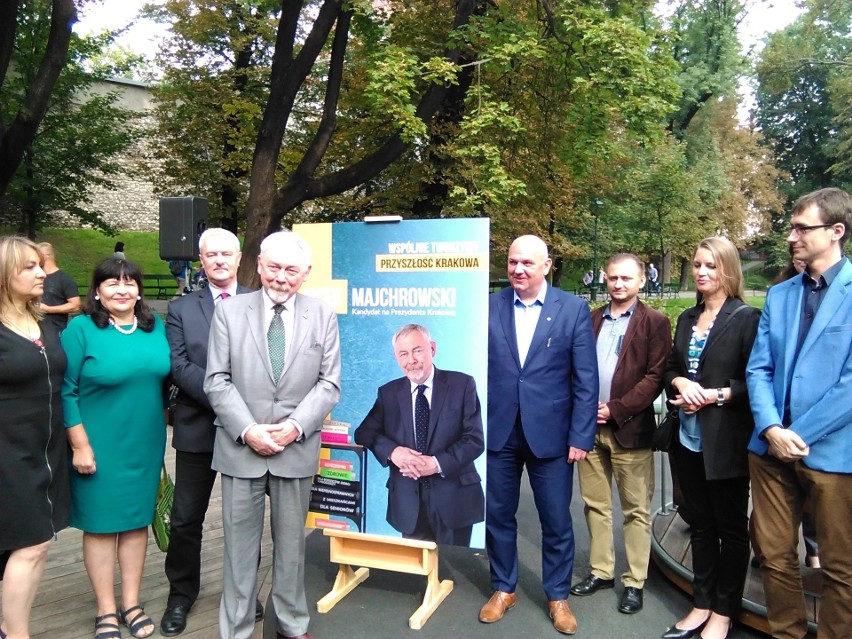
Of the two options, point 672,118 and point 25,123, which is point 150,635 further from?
point 672,118

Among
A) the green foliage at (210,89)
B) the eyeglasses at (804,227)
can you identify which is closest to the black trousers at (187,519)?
the eyeglasses at (804,227)

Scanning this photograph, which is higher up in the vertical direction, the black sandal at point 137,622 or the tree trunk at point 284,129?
the tree trunk at point 284,129

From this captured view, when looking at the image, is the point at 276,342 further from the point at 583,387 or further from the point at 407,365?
the point at 583,387

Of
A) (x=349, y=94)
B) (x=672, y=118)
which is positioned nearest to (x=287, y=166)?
(x=349, y=94)

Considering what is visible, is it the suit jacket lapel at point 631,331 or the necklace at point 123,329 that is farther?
the suit jacket lapel at point 631,331

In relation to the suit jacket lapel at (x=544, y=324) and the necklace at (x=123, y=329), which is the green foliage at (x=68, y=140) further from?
the suit jacket lapel at (x=544, y=324)

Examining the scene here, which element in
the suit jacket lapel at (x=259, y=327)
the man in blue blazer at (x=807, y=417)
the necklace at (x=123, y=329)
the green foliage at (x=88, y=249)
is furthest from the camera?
the green foliage at (x=88, y=249)

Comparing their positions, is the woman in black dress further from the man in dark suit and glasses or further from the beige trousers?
the beige trousers

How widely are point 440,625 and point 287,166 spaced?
1211cm

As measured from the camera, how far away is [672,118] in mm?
27453

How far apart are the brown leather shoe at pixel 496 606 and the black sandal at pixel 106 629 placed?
1760 millimetres

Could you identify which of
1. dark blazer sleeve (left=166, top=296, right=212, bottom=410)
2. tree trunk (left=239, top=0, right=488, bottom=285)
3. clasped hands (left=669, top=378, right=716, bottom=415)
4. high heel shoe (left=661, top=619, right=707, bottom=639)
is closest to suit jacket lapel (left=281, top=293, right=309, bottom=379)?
dark blazer sleeve (left=166, top=296, right=212, bottom=410)

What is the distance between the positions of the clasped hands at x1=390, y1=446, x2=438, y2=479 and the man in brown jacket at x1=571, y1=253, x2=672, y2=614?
0.90 meters

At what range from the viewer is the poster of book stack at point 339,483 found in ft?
11.5
